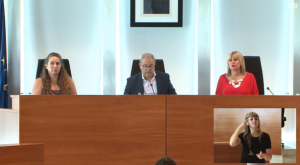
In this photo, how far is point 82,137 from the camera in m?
2.44

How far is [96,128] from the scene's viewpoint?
8.04 feet

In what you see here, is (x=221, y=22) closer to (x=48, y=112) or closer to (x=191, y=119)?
(x=191, y=119)

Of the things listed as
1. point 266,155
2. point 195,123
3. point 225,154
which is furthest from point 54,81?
point 266,155

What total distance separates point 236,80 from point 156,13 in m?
1.40

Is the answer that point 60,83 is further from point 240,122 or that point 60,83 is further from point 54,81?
point 240,122

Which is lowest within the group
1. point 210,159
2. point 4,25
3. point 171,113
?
point 210,159

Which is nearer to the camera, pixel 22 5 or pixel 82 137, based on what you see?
pixel 82 137

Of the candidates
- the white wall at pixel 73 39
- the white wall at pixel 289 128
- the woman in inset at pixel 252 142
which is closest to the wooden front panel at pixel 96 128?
the woman in inset at pixel 252 142

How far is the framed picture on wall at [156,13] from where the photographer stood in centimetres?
428

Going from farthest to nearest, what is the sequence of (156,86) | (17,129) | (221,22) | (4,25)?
(221,22) < (4,25) < (156,86) < (17,129)

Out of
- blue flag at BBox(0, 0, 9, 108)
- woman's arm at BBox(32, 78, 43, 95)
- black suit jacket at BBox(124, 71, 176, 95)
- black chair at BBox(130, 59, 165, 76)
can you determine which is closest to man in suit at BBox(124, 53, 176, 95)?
black suit jacket at BBox(124, 71, 176, 95)

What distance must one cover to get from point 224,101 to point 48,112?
1.19 m

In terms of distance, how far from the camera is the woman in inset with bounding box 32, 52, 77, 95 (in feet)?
10.3

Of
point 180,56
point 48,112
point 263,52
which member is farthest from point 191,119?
A: point 263,52
